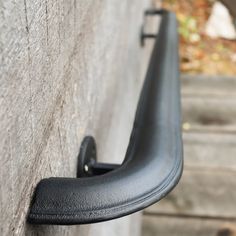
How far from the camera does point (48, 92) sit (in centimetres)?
47

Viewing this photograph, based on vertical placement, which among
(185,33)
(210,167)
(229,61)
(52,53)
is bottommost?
(210,167)

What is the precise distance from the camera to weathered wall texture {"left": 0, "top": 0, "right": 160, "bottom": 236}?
1.16 feet

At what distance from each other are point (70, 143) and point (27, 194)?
0.59 feet

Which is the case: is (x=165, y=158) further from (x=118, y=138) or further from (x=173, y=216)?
(x=173, y=216)

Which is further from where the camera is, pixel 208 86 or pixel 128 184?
pixel 208 86

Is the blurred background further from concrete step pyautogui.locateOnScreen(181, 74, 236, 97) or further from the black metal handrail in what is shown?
the black metal handrail

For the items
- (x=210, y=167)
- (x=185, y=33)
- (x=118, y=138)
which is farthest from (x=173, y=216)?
(x=185, y=33)

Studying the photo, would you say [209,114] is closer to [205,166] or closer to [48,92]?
[205,166]

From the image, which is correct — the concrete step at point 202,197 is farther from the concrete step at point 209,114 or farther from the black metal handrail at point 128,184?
the black metal handrail at point 128,184

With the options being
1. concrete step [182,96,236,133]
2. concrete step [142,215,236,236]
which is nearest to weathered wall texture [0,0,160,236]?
concrete step [142,215,236,236]

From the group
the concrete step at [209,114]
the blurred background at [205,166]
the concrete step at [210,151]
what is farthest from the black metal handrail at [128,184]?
the concrete step at [209,114]

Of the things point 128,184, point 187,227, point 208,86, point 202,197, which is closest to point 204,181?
point 202,197

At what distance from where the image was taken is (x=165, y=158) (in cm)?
51

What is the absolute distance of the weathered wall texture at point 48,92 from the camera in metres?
0.35
